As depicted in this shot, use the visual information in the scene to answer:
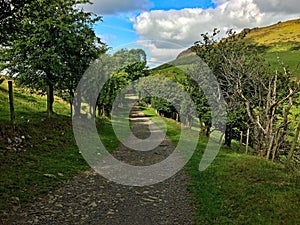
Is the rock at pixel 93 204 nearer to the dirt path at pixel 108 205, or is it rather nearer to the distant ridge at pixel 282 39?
the dirt path at pixel 108 205

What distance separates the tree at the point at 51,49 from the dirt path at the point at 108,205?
524 inches

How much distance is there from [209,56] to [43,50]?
16.0 metres

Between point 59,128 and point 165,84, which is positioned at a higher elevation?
point 165,84

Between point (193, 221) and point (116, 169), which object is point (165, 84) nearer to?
point (116, 169)

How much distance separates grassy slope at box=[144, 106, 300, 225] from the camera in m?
8.43

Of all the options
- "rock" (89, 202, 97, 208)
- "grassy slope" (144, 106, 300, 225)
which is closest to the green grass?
"grassy slope" (144, 106, 300, 225)

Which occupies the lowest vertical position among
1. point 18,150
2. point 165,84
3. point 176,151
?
point 176,151

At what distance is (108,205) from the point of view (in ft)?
30.4

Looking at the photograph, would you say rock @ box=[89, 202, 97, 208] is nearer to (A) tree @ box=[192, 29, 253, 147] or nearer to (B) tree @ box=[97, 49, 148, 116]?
(A) tree @ box=[192, 29, 253, 147]

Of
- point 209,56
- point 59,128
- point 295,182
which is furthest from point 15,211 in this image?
point 209,56

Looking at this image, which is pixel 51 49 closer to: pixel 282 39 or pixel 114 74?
pixel 114 74

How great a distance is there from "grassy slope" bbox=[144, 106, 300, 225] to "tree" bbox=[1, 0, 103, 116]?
14.3 metres

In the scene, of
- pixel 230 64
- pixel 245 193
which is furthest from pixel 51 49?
pixel 245 193

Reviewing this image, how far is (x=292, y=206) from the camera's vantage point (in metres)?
9.09
